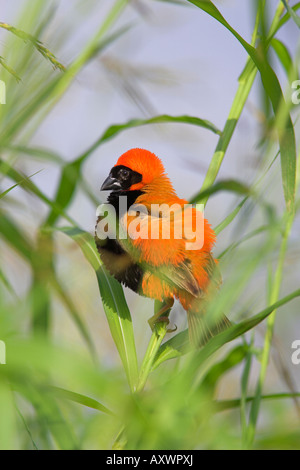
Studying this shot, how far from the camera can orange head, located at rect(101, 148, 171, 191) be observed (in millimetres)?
1367

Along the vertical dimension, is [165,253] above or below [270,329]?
above

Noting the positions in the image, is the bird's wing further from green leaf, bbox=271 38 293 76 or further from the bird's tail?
green leaf, bbox=271 38 293 76

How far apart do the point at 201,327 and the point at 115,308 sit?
193 mm

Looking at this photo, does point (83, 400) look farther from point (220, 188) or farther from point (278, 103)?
point (278, 103)

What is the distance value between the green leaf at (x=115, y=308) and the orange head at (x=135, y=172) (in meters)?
0.21

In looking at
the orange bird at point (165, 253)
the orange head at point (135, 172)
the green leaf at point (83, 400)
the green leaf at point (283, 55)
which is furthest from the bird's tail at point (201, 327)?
the green leaf at point (283, 55)

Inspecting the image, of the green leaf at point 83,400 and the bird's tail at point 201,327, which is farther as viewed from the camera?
the bird's tail at point 201,327

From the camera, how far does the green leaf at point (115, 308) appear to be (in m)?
0.99

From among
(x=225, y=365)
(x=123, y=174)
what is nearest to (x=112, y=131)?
(x=123, y=174)

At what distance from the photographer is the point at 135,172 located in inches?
54.0

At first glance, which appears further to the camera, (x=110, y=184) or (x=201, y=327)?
(x=110, y=184)

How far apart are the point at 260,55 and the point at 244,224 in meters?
0.41

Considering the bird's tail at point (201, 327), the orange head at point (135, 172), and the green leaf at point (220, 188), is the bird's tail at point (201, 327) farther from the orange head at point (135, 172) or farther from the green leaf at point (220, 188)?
the orange head at point (135, 172)
